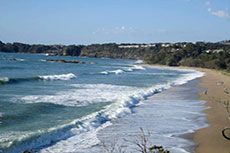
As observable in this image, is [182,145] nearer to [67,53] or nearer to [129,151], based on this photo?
[129,151]

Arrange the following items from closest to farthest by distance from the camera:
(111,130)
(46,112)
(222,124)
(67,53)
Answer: (111,130) < (222,124) < (46,112) < (67,53)

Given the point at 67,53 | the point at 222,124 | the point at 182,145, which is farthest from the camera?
the point at 67,53

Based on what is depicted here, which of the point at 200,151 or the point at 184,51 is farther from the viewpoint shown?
the point at 184,51

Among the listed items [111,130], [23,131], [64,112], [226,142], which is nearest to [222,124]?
[226,142]

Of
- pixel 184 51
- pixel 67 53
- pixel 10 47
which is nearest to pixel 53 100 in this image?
pixel 184 51

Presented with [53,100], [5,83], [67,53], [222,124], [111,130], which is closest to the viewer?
[111,130]

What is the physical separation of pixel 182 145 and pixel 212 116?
4.56 metres

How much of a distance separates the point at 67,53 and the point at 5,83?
130 metres

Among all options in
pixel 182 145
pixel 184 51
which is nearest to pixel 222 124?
pixel 182 145

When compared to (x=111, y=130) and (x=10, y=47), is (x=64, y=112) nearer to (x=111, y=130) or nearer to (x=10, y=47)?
(x=111, y=130)

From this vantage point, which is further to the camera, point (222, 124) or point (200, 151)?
point (222, 124)

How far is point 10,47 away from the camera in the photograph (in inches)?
6029

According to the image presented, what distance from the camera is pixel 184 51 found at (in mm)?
85625

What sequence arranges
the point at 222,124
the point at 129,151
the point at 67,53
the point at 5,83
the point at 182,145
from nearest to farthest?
1. the point at 129,151
2. the point at 182,145
3. the point at 222,124
4. the point at 5,83
5. the point at 67,53
